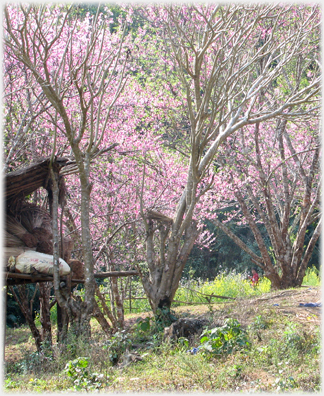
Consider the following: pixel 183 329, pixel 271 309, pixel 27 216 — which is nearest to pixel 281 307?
pixel 271 309

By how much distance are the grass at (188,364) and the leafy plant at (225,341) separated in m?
0.04

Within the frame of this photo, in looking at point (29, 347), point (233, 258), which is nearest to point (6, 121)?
point (29, 347)

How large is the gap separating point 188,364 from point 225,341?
0.64 meters

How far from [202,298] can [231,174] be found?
301cm

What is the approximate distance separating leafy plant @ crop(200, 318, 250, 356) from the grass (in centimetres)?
4

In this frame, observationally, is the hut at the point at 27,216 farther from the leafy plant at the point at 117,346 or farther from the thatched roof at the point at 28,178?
the leafy plant at the point at 117,346

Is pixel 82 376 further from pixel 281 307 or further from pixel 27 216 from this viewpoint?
pixel 281 307

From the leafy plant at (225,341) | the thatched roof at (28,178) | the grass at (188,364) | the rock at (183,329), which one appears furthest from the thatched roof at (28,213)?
the leafy plant at (225,341)

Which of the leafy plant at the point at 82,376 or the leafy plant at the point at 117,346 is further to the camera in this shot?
the leafy plant at the point at 117,346

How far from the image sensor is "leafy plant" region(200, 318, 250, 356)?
3797 mm

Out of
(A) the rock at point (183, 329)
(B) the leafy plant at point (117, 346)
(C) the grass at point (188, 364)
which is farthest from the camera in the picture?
(A) the rock at point (183, 329)

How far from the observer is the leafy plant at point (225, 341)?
3797mm

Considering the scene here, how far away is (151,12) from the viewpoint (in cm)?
845

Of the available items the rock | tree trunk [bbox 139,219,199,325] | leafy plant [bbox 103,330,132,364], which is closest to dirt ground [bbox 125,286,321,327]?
the rock
